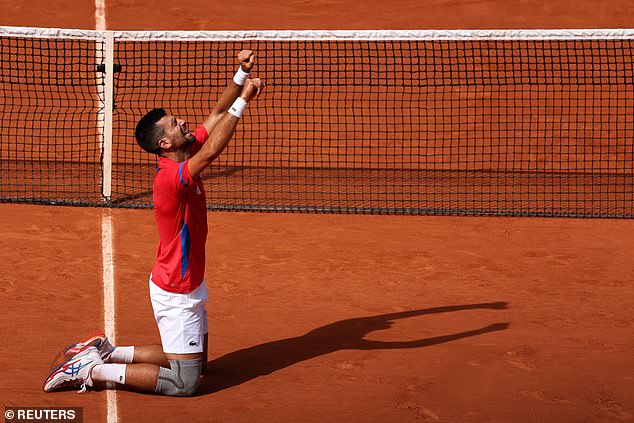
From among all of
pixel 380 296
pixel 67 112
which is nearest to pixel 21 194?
pixel 67 112

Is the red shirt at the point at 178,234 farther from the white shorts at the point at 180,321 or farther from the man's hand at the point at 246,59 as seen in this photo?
the man's hand at the point at 246,59

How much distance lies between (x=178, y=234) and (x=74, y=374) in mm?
1324

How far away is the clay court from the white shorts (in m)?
0.43

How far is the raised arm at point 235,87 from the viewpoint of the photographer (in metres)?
7.70

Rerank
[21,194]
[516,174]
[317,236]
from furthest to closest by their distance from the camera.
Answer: [516,174] < [21,194] < [317,236]

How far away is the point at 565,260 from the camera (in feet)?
37.3

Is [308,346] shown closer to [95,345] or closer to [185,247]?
[185,247]

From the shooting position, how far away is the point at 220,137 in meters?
6.93

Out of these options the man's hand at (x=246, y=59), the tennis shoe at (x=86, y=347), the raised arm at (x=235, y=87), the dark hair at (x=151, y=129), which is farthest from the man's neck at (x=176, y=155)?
the tennis shoe at (x=86, y=347)

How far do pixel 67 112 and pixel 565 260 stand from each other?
9477 millimetres

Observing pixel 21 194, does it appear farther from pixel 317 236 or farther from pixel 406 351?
pixel 406 351

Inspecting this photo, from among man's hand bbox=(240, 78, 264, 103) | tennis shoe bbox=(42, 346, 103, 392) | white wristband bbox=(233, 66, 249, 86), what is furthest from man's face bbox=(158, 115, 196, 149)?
tennis shoe bbox=(42, 346, 103, 392)

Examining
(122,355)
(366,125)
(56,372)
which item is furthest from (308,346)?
(366,125)

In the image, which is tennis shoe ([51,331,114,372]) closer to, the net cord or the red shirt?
the red shirt
